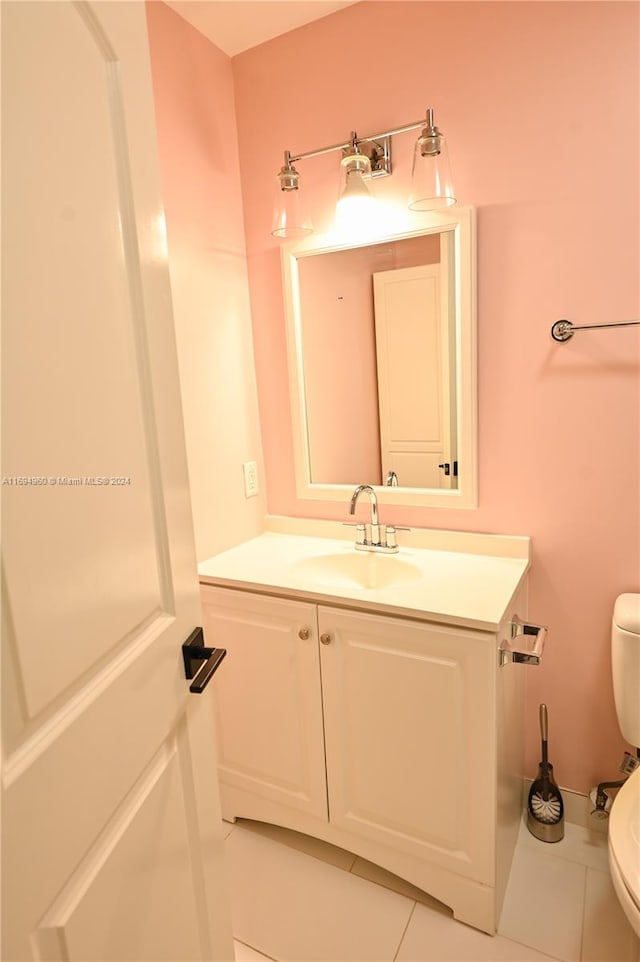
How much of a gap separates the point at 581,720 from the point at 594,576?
46cm

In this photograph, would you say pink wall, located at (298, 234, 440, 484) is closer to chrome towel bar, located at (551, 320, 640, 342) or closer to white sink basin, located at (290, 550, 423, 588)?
white sink basin, located at (290, 550, 423, 588)

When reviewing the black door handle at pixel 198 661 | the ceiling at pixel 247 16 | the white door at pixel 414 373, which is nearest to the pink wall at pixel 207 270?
the ceiling at pixel 247 16

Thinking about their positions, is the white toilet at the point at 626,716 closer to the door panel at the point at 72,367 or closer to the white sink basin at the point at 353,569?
the white sink basin at the point at 353,569

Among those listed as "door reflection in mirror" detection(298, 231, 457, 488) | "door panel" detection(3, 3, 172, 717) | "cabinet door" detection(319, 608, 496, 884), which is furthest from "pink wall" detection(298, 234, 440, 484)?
"door panel" detection(3, 3, 172, 717)

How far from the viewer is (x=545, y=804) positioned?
1.64m

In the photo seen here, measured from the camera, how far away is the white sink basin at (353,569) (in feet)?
5.52

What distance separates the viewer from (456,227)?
4.99 feet

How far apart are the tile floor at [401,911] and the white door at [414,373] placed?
115cm

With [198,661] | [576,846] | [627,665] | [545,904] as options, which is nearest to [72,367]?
[198,661]

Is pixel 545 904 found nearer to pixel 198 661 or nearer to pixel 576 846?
pixel 576 846

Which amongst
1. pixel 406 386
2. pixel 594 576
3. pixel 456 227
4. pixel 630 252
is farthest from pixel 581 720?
pixel 456 227

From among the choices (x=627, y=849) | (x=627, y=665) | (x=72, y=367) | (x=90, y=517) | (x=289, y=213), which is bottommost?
(x=627, y=849)

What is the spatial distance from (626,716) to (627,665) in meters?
0.15

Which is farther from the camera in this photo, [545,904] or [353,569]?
[353,569]
